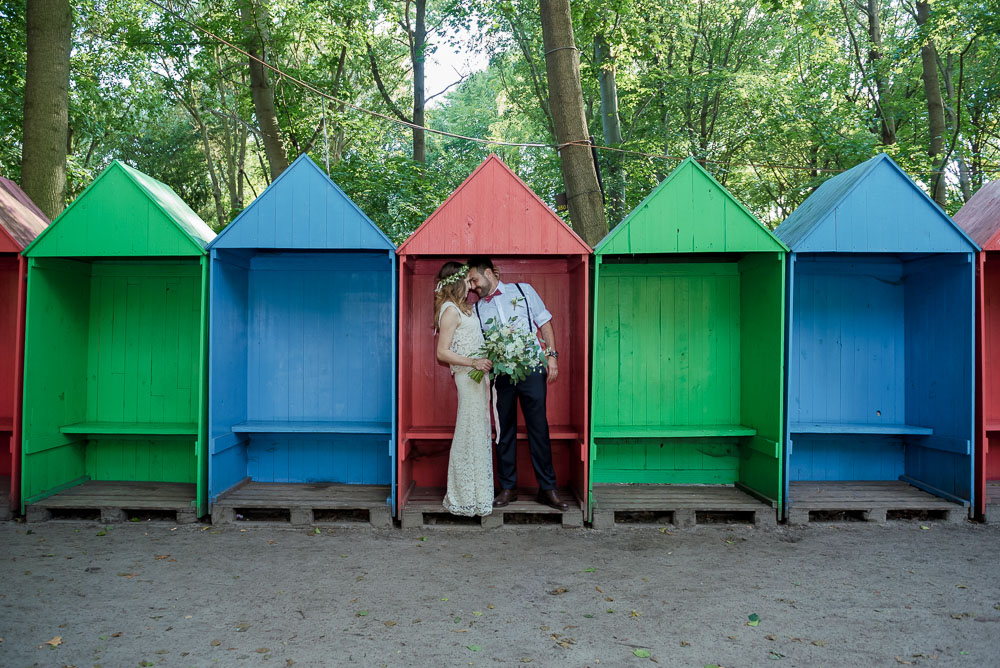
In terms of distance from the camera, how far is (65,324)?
558 centimetres

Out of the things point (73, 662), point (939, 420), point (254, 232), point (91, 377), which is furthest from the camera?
point (91, 377)

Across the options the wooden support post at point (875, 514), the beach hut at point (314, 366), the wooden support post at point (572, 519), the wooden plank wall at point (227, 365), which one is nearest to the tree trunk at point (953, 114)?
the wooden support post at point (875, 514)

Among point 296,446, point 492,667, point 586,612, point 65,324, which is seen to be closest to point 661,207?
point 586,612

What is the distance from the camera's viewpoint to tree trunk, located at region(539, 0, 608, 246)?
274 inches

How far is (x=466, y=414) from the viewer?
5.04 meters

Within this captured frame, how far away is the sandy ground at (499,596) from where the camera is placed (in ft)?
10.3

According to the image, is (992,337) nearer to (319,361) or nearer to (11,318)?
(319,361)

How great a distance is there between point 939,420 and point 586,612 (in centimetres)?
385

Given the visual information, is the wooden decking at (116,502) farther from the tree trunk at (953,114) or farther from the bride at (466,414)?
the tree trunk at (953,114)

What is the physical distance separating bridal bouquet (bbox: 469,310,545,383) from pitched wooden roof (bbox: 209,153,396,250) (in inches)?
42.2

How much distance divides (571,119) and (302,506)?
15.5ft

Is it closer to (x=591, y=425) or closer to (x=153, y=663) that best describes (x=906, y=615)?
(x=591, y=425)

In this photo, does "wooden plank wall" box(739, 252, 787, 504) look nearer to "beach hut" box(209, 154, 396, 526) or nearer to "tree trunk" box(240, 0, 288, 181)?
"beach hut" box(209, 154, 396, 526)

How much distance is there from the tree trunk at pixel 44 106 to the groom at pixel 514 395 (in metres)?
5.07
